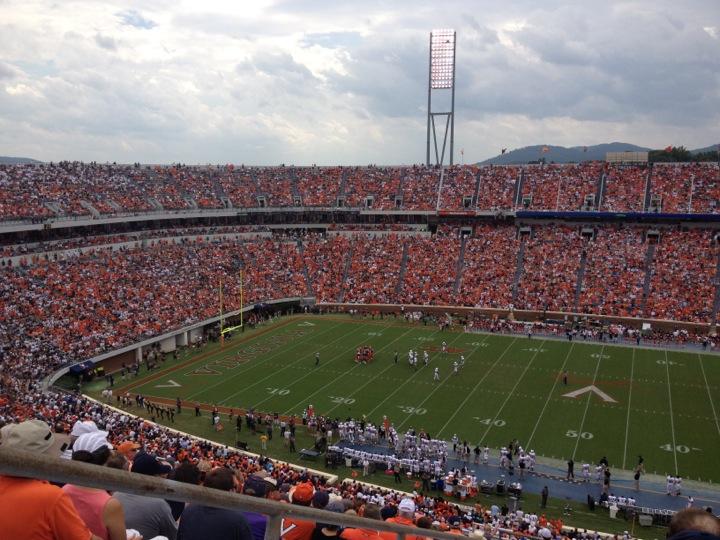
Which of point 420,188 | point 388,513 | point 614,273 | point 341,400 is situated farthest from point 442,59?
point 388,513

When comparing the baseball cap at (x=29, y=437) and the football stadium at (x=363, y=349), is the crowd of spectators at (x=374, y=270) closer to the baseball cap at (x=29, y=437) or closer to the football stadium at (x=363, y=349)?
the football stadium at (x=363, y=349)

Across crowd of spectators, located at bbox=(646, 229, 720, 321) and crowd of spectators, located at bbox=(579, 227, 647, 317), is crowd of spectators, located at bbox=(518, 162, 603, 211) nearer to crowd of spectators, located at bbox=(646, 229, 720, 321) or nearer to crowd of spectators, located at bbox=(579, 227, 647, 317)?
crowd of spectators, located at bbox=(579, 227, 647, 317)

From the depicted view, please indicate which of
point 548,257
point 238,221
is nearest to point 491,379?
point 548,257

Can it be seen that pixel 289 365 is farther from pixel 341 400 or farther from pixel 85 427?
pixel 85 427

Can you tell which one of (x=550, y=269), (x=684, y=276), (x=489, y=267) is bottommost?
(x=489, y=267)

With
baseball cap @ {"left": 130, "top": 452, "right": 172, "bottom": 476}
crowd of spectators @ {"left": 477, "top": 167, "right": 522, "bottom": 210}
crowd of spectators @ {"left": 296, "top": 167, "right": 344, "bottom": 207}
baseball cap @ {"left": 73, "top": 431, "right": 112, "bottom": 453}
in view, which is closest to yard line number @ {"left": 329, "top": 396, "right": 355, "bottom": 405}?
baseball cap @ {"left": 130, "top": 452, "right": 172, "bottom": 476}

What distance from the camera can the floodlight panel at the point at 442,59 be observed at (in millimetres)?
63281

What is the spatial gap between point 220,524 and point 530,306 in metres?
42.3

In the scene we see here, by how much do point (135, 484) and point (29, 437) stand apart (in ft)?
2.79

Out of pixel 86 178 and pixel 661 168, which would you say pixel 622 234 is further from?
pixel 86 178

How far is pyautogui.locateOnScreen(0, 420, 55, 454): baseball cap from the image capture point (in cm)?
250

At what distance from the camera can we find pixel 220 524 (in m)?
3.01

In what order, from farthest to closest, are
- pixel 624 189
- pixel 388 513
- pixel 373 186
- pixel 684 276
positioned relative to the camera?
pixel 373 186 → pixel 624 189 → pixel 684 276 → pixel 388 513

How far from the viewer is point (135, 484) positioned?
194 cm
